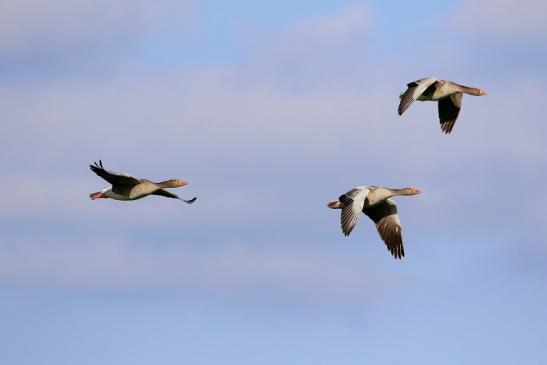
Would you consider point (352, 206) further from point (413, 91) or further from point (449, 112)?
point (449, 112)

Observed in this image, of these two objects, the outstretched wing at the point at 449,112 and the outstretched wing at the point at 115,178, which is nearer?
the outstretched wing at the point at 115,178

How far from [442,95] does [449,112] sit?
1739mm

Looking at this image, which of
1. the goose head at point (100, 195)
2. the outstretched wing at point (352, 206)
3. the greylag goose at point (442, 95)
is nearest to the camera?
the outstretched wing at point (352, 206)

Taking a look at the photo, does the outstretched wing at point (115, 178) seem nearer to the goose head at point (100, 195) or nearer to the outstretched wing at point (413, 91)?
the goose head at point (100, 195)

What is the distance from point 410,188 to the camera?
43.5 metres

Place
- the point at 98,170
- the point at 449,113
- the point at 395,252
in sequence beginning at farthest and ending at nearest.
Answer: the point at 449,113 < the point at 395,252 < the point at 98,170

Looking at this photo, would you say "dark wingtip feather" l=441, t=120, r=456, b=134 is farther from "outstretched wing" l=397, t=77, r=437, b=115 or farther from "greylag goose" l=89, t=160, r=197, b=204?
"greylag goose" l=89, t=160, r=197, b=204

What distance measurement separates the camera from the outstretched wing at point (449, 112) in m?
47.3

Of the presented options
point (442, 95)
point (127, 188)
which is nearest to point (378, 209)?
point (442, 95)

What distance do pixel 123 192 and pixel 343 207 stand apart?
21.1 ft

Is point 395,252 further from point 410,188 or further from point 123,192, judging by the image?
point 123,192

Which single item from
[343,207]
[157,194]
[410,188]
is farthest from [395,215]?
[157,194]

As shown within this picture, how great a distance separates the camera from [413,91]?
43.8 meters

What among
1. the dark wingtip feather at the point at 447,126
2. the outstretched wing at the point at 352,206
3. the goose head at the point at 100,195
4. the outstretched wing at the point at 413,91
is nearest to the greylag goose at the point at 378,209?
the outstretched wing at the point at 352,206
